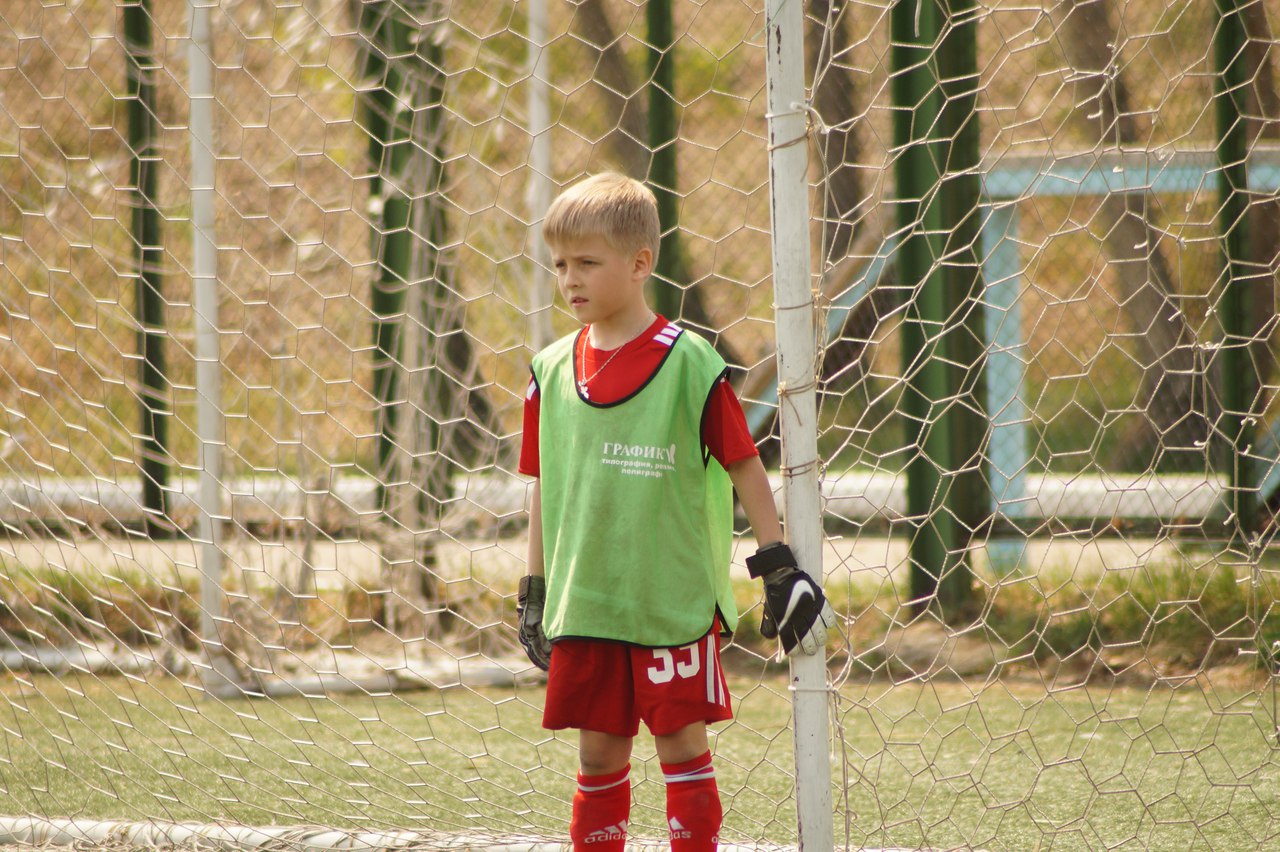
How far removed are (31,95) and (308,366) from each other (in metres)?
1.24

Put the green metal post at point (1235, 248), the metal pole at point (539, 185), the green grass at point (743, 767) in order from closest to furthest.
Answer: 1. the green grass at point (743, 767)
2. the green metal post at point (1235, 248)
3. the metal pole at point (539, 185)

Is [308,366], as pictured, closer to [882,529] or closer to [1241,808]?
[882,529]

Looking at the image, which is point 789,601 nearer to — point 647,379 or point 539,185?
point 647,379

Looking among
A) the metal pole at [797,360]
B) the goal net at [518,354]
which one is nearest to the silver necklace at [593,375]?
the metal pole at [797,360]

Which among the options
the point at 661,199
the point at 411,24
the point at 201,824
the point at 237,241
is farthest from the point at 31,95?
the point at 201,824

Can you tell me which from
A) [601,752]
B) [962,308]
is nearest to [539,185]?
[962,308]

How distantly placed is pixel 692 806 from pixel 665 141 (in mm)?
2739

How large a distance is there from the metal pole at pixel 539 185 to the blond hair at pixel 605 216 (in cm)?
191

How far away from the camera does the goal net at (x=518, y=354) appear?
3344 millimetres

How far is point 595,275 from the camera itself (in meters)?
1.84

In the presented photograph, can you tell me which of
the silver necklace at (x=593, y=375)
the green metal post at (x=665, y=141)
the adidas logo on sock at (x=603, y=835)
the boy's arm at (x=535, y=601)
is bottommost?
the adidas logo on sock at (x=603, y=835)

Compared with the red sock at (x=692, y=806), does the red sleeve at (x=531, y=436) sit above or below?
above

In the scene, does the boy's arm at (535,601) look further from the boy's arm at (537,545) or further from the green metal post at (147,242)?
the green metal post at (147,242)

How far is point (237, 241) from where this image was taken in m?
3.85
